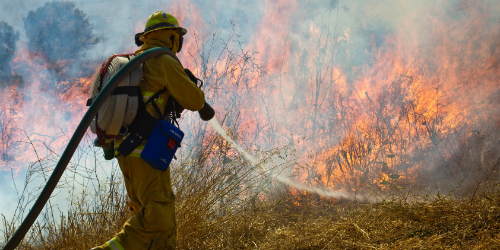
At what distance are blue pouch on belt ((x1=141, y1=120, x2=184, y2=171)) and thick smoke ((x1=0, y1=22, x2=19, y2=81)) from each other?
25.3ft

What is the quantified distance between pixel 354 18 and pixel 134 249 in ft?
19.8

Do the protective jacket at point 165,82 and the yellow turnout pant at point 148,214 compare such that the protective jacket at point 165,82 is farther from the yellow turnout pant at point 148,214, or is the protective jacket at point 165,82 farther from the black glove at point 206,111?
the black glove at point 206,111

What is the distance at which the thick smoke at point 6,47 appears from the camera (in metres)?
7.52

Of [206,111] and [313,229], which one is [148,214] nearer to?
[206,111]

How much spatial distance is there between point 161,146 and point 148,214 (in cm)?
44

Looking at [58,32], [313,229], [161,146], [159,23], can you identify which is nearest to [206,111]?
[161,146]

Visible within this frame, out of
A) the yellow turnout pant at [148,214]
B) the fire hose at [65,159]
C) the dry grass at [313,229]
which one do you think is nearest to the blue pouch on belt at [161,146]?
the yellow turnout pant at [148,214]

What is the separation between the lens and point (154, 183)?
2.05 meters

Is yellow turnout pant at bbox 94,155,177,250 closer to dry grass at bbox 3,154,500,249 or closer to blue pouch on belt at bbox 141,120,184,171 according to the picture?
blue pouch on belt at bbox 141,120,184,171

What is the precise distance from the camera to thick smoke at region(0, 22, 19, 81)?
7516mm

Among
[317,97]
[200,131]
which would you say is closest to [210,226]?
[200,131]

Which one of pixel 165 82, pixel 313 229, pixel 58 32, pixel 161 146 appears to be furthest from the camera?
pixel 58 32

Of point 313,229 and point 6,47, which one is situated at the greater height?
point 6,47

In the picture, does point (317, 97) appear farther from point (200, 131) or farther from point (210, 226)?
point (210, 226)
